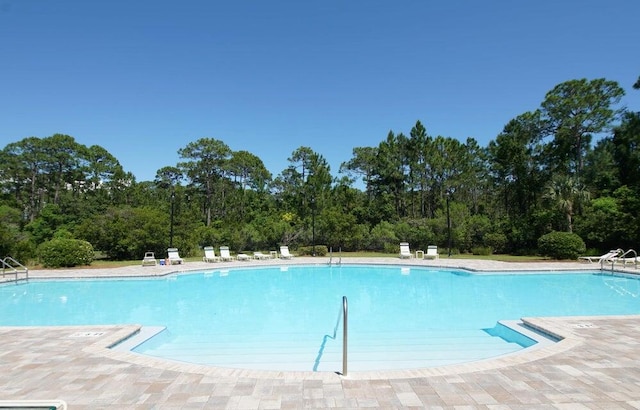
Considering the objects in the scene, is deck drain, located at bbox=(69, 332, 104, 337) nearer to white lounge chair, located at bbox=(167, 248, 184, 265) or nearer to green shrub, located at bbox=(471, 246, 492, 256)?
white lounge chair, located at bbox=(167, 248, 184, 265)

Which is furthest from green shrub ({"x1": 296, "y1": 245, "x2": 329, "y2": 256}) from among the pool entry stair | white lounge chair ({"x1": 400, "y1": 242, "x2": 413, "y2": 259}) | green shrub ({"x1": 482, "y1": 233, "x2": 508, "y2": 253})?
the pool entry stair

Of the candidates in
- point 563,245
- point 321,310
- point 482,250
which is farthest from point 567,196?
point 321,310

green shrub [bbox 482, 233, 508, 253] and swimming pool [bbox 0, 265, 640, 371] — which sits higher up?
green shrub [bbox 482, 233, 508, 253]

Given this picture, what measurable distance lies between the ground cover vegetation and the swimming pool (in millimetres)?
6004

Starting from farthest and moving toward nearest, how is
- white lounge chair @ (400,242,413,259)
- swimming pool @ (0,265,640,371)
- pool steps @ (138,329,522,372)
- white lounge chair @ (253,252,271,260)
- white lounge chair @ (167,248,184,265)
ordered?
1. white lounge chair @ (253,252,271,260)
2. white lounge chair @ (400,242,413,259)
3. white lounge chair @ (167,248,184,265)
4. swimming pool @ (0,265,640,371)
5. pool steps @ (138,329,522,372)

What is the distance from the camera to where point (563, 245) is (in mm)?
16438

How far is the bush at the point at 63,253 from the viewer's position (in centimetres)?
1483

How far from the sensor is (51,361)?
430 cm

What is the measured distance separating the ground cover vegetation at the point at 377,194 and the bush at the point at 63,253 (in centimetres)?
9

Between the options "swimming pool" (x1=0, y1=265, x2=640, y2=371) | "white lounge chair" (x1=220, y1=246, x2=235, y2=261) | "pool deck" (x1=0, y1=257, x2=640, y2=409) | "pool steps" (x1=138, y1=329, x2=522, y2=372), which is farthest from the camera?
"white lounge chair" (x1=220, y1=246, x2=235, y2=261)

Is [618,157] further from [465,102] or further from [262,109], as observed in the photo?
[262,109]

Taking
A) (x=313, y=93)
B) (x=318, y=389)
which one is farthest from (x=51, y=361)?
(x=313, y=93)

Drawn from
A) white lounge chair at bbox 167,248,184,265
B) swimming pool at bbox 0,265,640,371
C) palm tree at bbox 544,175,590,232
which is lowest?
swimming pool at bbox 0,265,640,371

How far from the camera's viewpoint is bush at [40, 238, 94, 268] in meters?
14.8
